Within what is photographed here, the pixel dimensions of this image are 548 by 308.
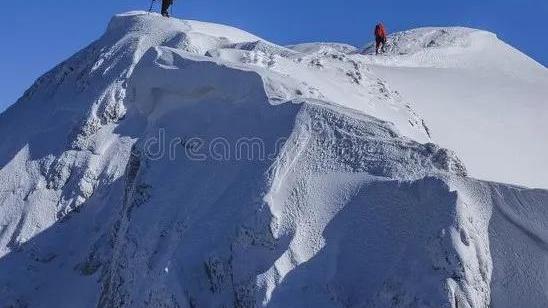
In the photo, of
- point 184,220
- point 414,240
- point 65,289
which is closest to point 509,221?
point 414,240

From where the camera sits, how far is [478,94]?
20.0 meters

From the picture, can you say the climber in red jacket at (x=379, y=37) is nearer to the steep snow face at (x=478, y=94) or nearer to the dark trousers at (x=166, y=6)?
the steep snow face at (x=478, y=94)

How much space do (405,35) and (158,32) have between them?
23.4ft

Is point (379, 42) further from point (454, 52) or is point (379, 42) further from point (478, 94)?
point (478, 94)

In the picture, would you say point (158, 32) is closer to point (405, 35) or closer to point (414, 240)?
point (405, 35)

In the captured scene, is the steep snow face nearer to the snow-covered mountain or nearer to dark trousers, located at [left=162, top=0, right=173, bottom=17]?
the snow-covered mountain

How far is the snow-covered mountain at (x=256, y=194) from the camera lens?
9875 millimetres

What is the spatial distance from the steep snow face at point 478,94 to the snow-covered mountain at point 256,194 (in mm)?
124
